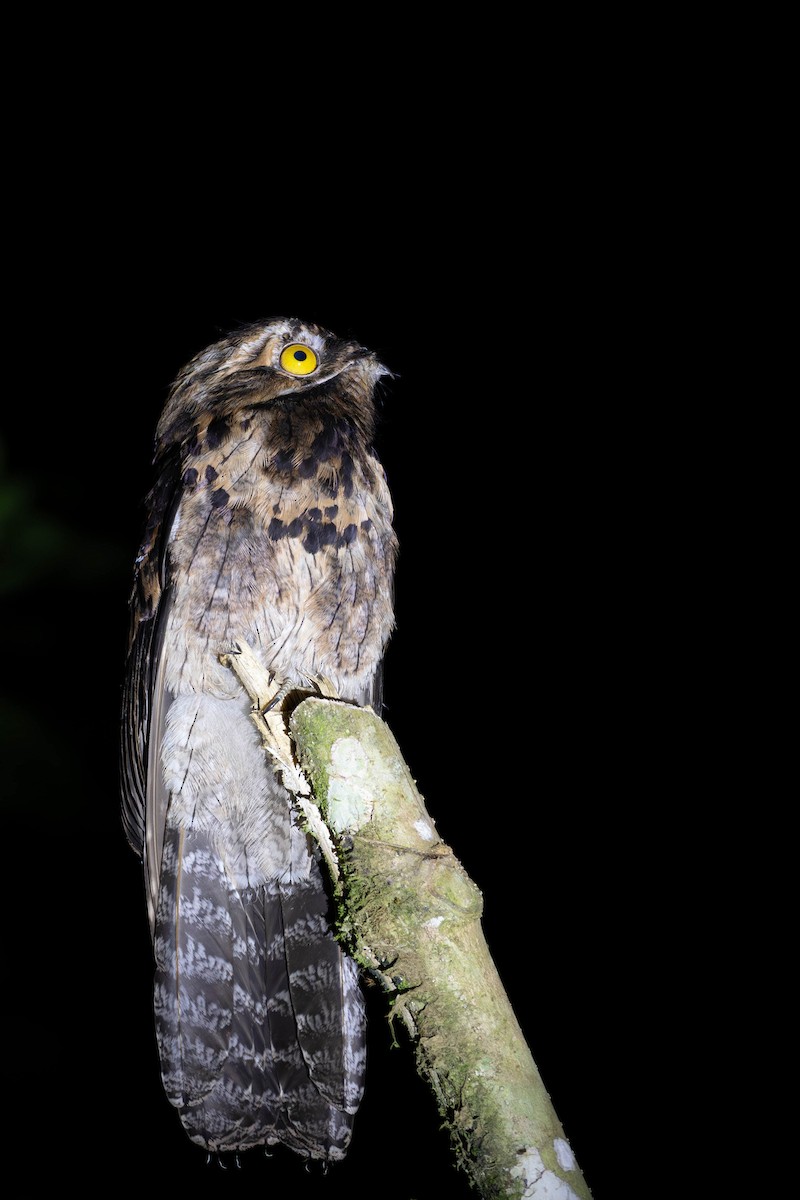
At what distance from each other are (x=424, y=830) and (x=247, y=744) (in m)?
0.85

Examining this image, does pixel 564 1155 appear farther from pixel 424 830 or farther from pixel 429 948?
pixel 424 830

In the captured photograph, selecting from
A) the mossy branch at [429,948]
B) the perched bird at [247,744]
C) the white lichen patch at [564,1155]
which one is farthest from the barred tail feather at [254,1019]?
the white lichen patch at [564,1155]

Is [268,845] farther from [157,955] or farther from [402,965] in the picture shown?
[402,965]

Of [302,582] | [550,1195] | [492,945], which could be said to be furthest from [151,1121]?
[550,1195]

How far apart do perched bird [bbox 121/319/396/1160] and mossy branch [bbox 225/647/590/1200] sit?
0.47 meters

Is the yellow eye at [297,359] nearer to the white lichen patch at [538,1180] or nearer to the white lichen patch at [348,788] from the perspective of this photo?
the white lichen patch at [348,788]

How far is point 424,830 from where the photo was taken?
1.21 m

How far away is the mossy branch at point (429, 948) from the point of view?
94 centimetres

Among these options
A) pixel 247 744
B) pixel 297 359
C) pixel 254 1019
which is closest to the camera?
pixel 254 1019

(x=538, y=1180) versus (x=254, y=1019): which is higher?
(x=538, y=1180)

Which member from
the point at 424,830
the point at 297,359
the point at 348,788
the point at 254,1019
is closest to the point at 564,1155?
the point at 424,830

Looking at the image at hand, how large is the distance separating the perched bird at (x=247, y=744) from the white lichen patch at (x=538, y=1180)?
882mm

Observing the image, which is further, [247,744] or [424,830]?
[247,744]

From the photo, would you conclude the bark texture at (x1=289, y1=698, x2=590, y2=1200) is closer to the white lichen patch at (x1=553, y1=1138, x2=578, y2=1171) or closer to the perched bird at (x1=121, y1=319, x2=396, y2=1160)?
the white lichen patch at (x1=553, y1=1138, x2=578, y2=1171)
